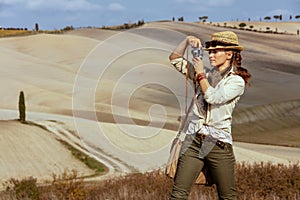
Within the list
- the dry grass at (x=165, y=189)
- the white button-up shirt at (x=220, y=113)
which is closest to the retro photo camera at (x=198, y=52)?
the white button-up shirt at (x=220, y=113)

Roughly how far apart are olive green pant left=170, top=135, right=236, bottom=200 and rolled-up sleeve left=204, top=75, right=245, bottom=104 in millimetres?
437

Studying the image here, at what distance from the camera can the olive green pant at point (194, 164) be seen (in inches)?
251

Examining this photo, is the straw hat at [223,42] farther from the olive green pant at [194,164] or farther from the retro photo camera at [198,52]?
the olive green pant at [194,164]

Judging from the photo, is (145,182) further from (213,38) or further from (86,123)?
(86,123)

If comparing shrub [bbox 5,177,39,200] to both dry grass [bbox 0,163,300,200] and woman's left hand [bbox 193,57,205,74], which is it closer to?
dry grass [bbox 0,163,300,200]

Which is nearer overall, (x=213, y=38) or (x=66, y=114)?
(x=213, y=38)

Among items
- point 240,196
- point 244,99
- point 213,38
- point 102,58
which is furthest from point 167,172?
point 102,58

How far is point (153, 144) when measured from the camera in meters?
30.6

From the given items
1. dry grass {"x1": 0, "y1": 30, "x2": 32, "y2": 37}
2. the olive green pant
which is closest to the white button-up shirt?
the olive green pant

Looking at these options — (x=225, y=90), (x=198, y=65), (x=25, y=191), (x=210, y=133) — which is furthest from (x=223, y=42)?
(x=25, y=191)

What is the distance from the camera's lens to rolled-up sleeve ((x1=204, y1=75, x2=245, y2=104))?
245 inches

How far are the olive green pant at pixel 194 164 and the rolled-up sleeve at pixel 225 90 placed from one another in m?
0.44

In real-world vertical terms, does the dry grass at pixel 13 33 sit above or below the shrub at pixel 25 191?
above

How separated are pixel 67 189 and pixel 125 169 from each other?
16370mm
